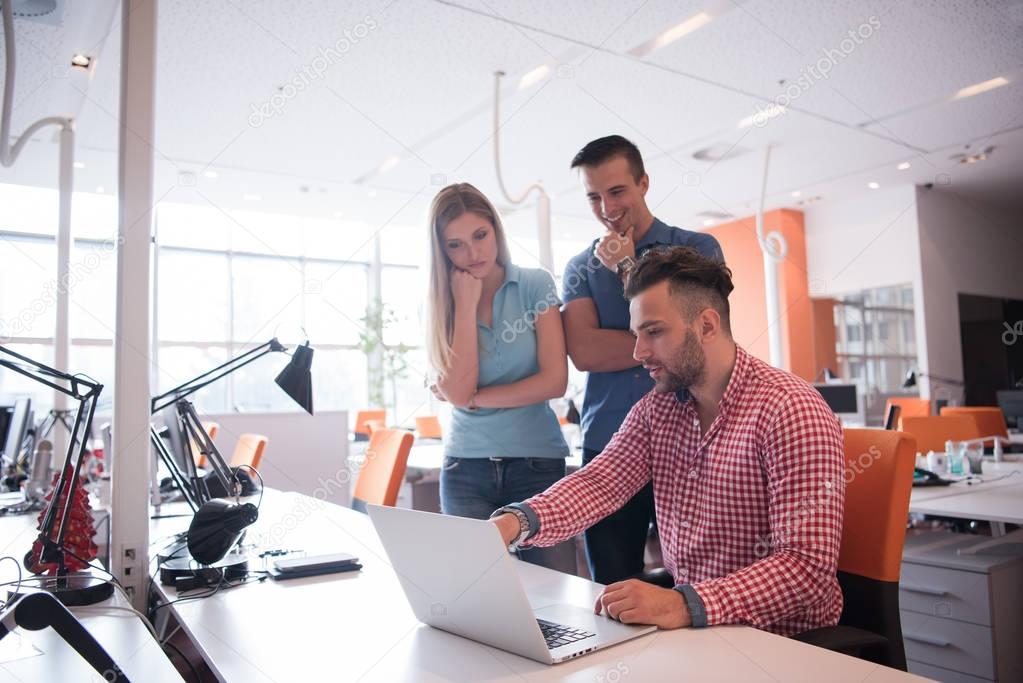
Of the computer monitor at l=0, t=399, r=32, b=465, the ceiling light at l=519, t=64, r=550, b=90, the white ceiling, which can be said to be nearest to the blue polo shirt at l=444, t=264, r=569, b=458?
the computer monitor at l=0, t=399, r=32, b=465

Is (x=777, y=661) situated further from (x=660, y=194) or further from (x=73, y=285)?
(x=660, y=194)

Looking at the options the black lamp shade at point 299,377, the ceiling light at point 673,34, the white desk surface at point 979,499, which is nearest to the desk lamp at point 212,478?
the black lamp shade at point 299,377

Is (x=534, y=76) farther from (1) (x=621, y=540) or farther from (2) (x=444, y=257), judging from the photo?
(1) (x=621, y=540)

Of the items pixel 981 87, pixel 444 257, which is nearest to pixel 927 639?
pixel 444 257

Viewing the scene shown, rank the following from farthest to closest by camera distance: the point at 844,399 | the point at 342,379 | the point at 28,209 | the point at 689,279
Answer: the point at 342,379, the point at 844,399, the point at 28,209, the point at 689,279

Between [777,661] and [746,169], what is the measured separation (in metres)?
7.30

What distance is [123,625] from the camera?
1202 millimetres

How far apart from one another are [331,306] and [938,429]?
8.01 metres

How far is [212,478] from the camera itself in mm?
1855

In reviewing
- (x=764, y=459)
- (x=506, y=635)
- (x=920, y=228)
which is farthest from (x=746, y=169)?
(x=506, y=635)

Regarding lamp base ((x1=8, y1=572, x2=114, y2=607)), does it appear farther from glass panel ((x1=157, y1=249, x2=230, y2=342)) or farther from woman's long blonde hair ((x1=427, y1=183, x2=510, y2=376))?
glass panel ((x1=157, y1=249, x2=230, y2=342))

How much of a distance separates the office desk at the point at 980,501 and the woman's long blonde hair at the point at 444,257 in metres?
1.45

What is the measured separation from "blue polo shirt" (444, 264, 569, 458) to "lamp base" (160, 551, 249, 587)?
599 millimetres

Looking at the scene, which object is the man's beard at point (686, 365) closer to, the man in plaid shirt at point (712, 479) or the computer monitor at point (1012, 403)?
the man in plaid shirt at point (712, 479)
